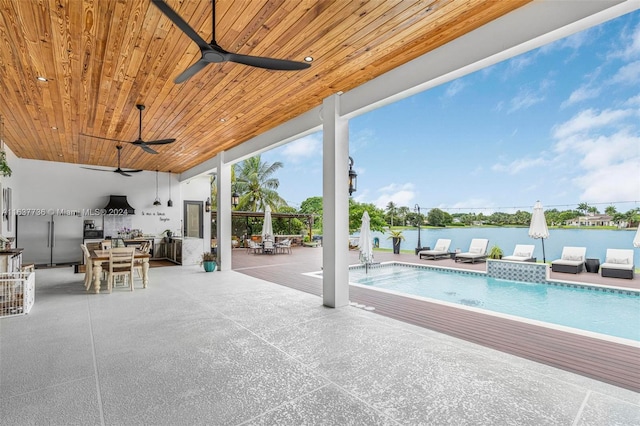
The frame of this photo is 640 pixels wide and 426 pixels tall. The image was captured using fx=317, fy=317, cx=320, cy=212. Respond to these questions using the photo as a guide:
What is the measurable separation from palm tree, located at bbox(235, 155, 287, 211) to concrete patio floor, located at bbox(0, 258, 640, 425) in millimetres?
15518

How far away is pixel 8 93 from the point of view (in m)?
4.45

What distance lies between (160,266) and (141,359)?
6.94 m

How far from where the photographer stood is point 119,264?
6109mm

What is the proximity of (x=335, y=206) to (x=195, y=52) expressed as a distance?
104 inches

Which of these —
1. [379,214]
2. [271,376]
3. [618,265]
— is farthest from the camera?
A: [379,214]

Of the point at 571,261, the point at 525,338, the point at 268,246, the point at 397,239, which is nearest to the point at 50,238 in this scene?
the point at 268,246

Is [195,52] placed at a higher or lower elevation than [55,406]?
higher

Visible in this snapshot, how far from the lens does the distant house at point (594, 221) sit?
12393 millimetres

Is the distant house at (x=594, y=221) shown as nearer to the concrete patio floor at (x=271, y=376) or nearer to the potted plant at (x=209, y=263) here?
the concrete patio floor at (x=271, y=376)

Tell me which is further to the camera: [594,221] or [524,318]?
[594,221]

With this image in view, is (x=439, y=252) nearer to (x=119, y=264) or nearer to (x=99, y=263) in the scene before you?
(x=119, y=264)

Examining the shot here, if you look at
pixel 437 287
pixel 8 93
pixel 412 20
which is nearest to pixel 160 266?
pixel 8 93

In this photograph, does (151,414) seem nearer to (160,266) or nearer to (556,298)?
(556,298)

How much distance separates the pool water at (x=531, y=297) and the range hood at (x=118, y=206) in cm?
764
